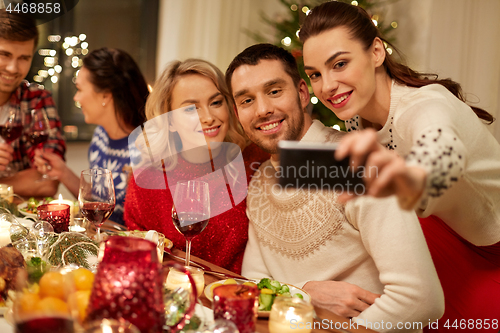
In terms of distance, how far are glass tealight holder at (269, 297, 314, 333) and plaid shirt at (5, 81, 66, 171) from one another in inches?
81.6

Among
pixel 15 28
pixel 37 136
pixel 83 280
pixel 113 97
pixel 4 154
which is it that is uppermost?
pixel 15 28

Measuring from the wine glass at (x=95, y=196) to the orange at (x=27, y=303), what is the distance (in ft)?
2.00

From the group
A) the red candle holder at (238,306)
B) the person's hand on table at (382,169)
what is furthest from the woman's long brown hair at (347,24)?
the red candle holder at (238,306)

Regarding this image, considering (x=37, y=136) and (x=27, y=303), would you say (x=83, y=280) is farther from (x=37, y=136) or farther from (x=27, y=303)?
(x=37, y=136)

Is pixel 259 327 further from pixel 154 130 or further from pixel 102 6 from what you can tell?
pixel 102 6

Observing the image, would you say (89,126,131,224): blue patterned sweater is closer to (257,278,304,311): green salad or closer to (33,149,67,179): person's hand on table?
(33,149,67,179): person's hand on table

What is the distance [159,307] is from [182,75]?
1.34 metres

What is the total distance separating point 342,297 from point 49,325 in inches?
35.2

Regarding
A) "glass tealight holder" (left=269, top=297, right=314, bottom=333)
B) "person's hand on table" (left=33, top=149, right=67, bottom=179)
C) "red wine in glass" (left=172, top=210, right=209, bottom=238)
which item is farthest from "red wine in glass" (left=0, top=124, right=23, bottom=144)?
"glass tealight holder" (left=269, top=297, right=314, bottom=333)

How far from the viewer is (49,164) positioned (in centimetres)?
223

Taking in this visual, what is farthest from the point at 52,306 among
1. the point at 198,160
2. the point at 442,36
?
the point at 442,36

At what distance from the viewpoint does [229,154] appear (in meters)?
1.81

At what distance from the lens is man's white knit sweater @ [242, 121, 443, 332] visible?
1104 millimetres

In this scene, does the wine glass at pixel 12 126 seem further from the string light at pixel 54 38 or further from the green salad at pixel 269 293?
the string light at pixel 54 38
